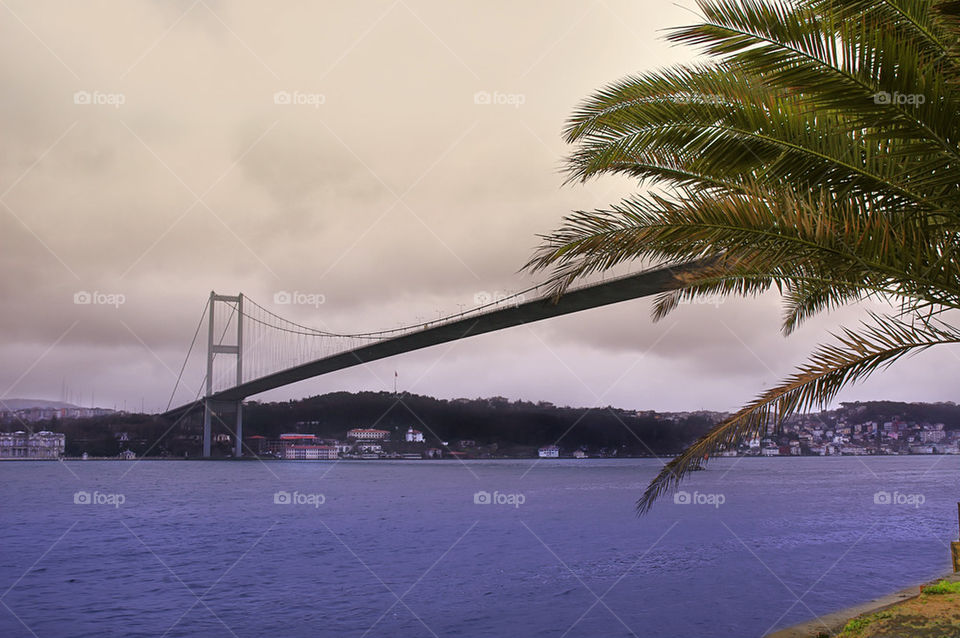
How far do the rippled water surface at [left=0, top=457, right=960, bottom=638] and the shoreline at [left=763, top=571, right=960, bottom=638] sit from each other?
569 mm

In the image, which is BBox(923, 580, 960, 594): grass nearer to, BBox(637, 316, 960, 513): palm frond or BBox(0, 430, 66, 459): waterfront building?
BBox(637, 316, 960, 513): palm frond

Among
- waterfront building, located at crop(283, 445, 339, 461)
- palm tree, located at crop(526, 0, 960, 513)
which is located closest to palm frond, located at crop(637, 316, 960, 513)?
palm tree, located at crop(526, 0, 960, 513)

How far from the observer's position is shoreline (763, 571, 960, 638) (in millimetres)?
8484

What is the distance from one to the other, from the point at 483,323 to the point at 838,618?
1211 centimetres

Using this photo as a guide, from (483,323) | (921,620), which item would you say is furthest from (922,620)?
(483,323)

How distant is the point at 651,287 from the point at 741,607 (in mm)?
5599

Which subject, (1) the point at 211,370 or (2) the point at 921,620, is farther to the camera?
(1) the point at 211,370

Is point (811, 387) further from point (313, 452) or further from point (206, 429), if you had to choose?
point (313, 452)

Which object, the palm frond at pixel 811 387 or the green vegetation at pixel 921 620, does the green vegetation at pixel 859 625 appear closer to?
the green vegetation at pixel 921 620

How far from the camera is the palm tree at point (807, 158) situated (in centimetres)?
350

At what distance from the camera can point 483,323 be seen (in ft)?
66.8

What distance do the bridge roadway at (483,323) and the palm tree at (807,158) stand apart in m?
1.03

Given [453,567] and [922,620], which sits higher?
[922,620]

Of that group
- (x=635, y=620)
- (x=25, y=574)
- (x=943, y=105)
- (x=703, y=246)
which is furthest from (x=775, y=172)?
(x=25, y=574)
